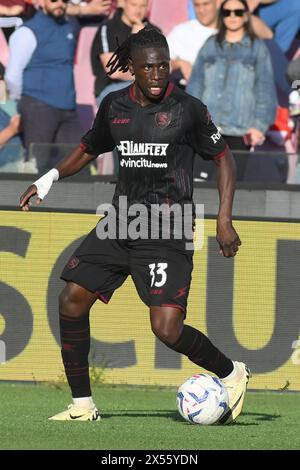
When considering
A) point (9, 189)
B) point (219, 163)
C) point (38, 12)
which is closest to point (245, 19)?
point (38, 12)

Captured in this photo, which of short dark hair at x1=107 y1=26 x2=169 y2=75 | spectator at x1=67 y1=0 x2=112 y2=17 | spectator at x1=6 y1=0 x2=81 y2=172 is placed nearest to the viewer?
short dark hair at x1=107 y1=26 x2=169 y2=75

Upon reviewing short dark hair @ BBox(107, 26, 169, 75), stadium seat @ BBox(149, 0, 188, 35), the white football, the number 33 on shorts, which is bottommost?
the white football

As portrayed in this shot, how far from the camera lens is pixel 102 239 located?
8.09 metres

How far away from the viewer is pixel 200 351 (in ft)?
26.7

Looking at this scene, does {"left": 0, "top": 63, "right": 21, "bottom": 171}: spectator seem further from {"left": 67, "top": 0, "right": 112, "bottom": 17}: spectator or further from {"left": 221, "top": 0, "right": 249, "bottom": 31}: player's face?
{"left": 221, "top": 0, "right": 249, "bottom": 31}: player's face

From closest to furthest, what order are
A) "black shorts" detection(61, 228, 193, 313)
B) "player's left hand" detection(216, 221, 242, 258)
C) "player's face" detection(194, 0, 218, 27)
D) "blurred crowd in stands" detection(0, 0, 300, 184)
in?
1. "player's left hand" detection(216, 221, 242, 258)
2. "black shorts" detection(61, 228, 193, 313)
3. "blurred crowd in stands" detection(0, 0, 300, 184)
4. "player's face" detection(194, 0, 218, 27)

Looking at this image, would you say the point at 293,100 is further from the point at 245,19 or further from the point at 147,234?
the point at 147,234

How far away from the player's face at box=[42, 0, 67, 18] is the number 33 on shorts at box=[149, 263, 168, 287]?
5628 mm

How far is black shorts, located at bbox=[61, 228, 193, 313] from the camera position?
7977mm

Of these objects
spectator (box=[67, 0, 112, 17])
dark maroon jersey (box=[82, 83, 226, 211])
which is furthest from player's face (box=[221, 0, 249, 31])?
dark maroon jersey (box=[82, 83, 226, 211])

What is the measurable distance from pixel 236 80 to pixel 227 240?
488cm

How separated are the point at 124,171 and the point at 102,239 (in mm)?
449

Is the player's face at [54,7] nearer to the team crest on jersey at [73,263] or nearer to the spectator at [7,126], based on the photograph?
the spectator at [7,126]
